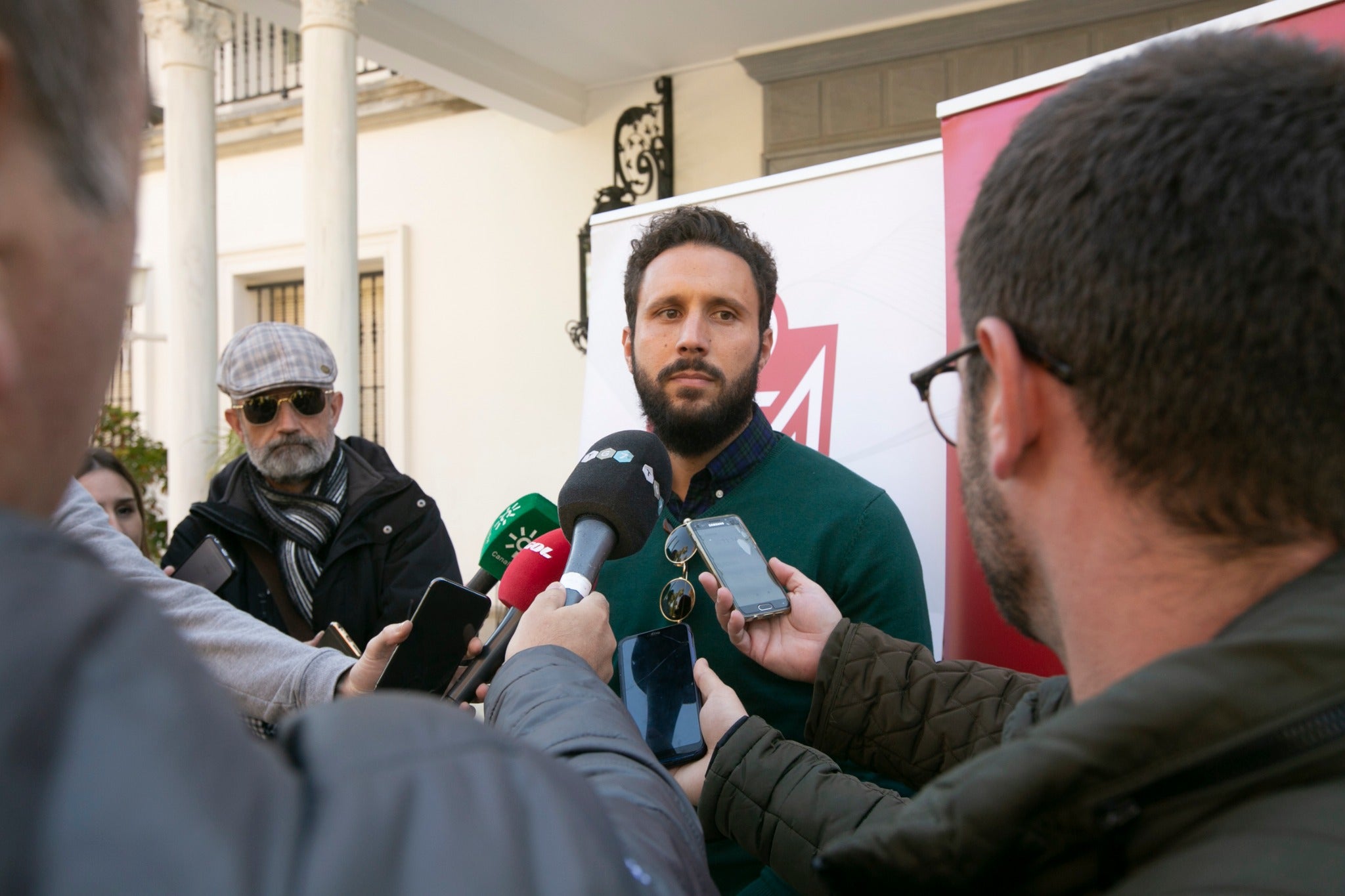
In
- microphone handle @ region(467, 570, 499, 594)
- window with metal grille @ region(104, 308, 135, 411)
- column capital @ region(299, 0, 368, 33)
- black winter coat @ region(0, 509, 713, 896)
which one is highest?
column capital @ region(299, 0, 368, 33)

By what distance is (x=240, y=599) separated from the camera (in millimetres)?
2859

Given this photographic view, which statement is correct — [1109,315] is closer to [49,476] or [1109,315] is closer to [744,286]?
[49,476]

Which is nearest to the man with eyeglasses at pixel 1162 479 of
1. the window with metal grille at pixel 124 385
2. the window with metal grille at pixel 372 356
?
the window with metal grille at pixel 372 356

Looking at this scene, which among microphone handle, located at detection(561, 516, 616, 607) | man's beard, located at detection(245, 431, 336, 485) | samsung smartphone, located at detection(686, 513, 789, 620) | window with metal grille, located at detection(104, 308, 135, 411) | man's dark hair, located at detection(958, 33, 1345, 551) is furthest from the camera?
window with metal grille, located at detection(104, 308, 135, 411)

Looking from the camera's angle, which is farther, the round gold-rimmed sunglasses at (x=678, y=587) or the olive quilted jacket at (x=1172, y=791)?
the round gold-rimmed sunglasses at (x=678, y=587)

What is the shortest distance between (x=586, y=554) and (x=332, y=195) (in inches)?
208

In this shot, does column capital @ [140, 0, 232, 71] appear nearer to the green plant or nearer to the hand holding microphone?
the green plant

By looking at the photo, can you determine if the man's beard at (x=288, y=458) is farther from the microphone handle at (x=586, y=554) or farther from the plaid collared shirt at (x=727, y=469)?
the microphone handle at (x=586, y=554)

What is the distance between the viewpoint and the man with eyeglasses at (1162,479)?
2.20 feet

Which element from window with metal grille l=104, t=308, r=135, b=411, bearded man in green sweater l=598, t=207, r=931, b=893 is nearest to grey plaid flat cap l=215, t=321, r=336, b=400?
bearded man in green sweater l=598, t=207, r=931, b=893

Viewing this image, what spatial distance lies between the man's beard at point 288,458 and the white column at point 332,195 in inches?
126

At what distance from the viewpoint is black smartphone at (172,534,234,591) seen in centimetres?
259

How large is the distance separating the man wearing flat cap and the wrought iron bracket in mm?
4434

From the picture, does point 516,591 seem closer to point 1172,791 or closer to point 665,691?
point 665,691
